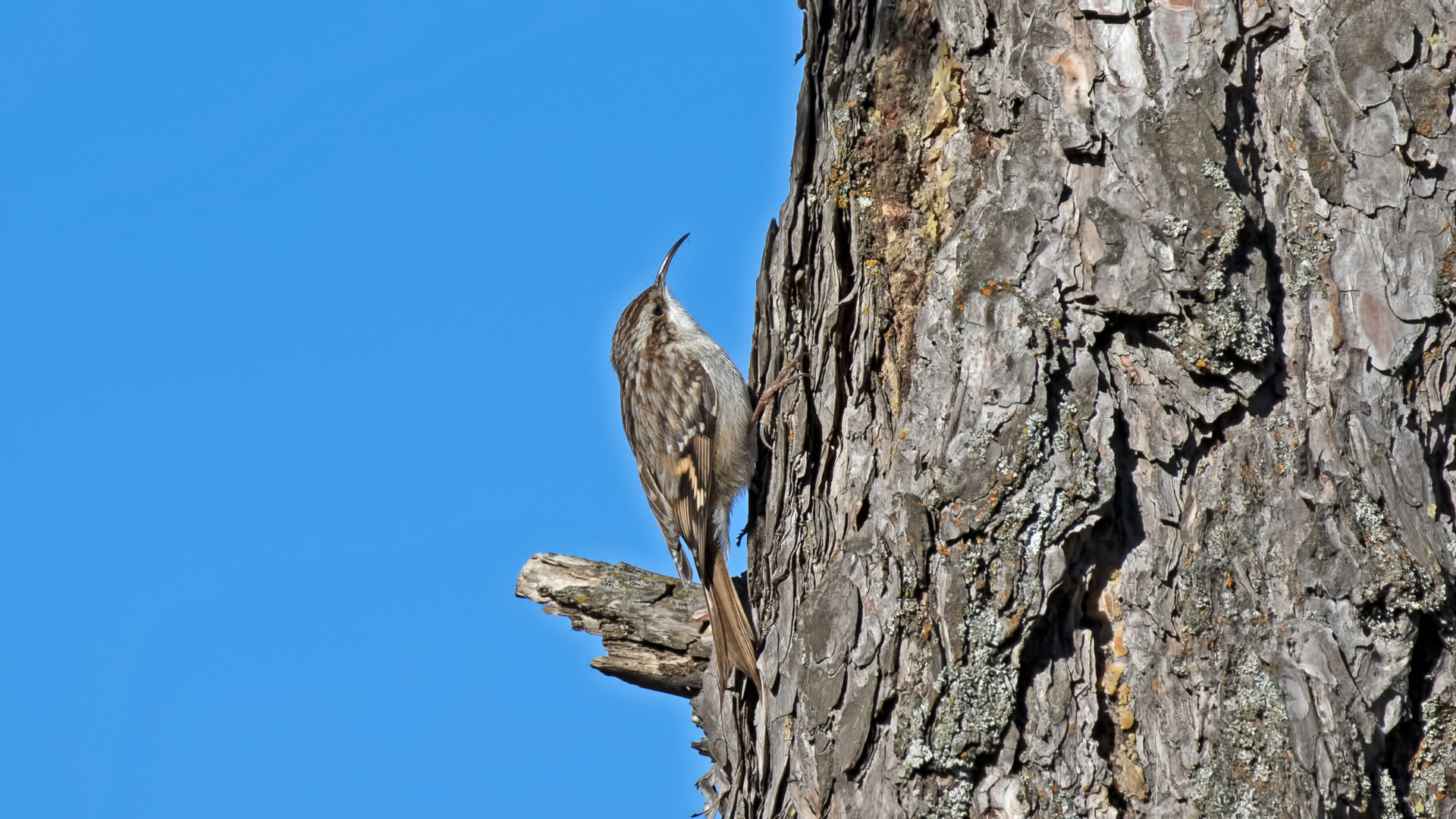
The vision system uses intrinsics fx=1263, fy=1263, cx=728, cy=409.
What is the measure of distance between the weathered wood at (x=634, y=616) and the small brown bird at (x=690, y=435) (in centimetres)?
10

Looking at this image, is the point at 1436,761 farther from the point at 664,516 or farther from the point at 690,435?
the point at 664,516

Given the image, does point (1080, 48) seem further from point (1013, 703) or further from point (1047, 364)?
point (1013, 703)

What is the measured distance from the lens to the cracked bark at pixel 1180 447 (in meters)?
1.84

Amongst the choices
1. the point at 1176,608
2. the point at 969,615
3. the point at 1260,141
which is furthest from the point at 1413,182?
the point at 969,615

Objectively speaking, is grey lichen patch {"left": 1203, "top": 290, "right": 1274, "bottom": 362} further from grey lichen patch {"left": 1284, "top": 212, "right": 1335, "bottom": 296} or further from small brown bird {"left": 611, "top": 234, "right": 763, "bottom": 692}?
small brown bird {"left": 611, "top": 234, "right": 763, "bottom": 692}

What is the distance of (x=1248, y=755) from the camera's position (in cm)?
183

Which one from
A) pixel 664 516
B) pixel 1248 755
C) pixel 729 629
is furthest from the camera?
pixel 664 516

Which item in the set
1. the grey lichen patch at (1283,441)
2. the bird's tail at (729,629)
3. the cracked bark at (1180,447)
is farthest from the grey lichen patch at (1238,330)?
the bird's tail at (729,629)

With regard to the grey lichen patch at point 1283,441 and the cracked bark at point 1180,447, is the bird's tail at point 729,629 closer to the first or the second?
the cracked bark at point 1180,447

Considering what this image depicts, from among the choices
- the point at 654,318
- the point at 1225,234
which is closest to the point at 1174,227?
the point at 1225,234

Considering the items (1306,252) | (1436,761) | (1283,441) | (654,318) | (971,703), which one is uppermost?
(654,318)

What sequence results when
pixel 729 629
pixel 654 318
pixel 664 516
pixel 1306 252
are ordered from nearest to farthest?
pixel 1306 252
pixel 729 629
pixel 664 516
pixel 654 318

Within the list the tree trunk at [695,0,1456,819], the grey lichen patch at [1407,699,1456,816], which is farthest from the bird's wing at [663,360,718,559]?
the grey lichen patch at [1407,699,1456,816]

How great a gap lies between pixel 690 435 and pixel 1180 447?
1580 mm
